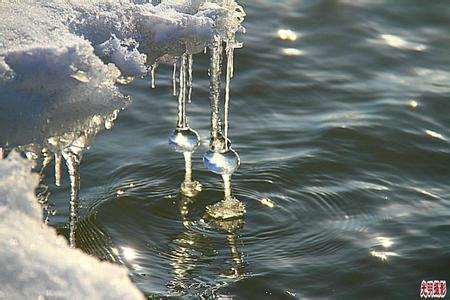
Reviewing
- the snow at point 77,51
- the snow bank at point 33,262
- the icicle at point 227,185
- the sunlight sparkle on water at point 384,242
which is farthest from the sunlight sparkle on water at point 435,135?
the snow bank at point 33,262

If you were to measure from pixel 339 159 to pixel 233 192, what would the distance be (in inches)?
28.8

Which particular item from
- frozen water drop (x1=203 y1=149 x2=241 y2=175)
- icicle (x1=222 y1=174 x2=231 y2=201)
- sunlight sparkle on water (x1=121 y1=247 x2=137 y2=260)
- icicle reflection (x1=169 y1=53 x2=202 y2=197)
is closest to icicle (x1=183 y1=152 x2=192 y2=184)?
icicle reflection (x1=169 y1=53 x2=202 y2=197)

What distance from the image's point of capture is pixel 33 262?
64.0 inches

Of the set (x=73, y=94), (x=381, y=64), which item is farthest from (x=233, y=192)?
(x=73, y=94)

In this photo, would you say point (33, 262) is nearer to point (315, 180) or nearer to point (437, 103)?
point (315, 180)

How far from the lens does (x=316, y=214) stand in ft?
15.2

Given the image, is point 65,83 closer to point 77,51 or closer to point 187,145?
point 77,51

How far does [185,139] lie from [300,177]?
2.31 feet

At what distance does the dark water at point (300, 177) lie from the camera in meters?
4.14

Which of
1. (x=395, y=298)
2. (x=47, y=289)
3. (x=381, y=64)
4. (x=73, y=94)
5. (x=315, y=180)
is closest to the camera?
(x=47, y=289)

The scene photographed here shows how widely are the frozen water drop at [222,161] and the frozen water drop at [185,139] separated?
38 cm

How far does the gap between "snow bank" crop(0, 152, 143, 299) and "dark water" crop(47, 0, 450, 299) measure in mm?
2210

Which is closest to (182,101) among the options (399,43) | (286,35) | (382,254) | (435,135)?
(382,254)

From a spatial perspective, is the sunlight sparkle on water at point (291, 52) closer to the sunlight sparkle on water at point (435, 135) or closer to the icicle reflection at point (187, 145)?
the sunlight sparkle on water at point (435, 135)
